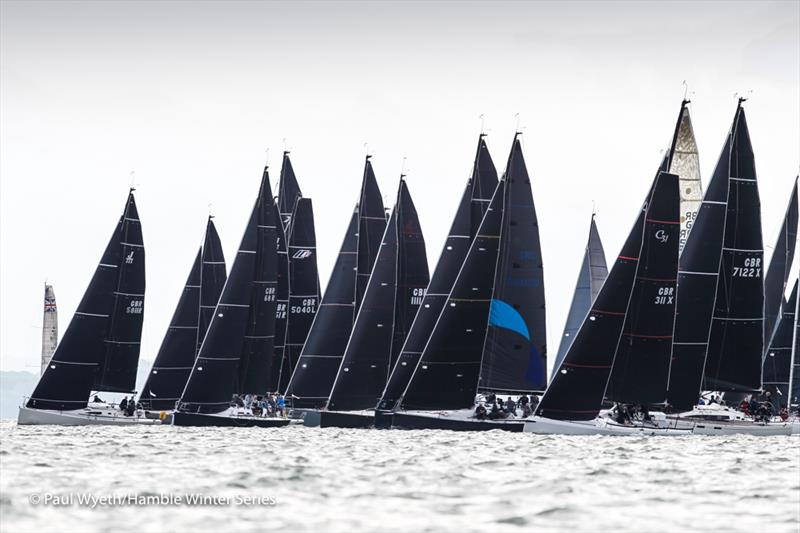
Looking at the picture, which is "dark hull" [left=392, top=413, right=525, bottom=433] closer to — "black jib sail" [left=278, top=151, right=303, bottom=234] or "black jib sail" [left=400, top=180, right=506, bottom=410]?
"black jib sail" [left=400, top=180, right=506, bottom=410]

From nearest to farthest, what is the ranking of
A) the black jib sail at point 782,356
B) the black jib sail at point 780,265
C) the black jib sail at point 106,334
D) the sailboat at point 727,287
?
the sailboat at point 727,287 < the black jib sail at point 106,334 < the black jib sail at point 782,356 < the black jib sail at point 780,265

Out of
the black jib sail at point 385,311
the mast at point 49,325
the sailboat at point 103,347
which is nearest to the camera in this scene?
the black jib sail at point 385,311

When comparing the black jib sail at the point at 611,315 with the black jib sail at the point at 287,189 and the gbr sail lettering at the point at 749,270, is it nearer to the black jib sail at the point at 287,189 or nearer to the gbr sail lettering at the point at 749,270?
the gbr sail lettering at the point at 749,270

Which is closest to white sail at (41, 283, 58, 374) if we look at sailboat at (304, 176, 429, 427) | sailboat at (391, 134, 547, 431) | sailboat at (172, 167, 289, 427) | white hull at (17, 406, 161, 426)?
white hull at (17, 406, 161, 426)

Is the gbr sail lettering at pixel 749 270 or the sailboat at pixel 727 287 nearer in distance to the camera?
the sailboat at pixel 727 287

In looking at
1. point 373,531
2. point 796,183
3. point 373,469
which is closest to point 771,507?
point 373,531

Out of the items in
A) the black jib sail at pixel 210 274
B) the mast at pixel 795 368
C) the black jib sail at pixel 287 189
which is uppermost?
the black jib sail at pixel 287 189

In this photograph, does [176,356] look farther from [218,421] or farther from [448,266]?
[448,266]

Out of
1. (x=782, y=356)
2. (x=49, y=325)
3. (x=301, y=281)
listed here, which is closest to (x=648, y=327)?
(x=782, y=356)

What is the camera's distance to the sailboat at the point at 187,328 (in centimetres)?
7444

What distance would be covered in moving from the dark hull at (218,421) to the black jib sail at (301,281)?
33.5 feet

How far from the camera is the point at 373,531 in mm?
25047

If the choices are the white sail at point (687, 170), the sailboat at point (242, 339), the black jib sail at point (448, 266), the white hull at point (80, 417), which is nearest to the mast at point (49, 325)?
the white hull at point (80, 417)

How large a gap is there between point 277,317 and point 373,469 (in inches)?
1604
